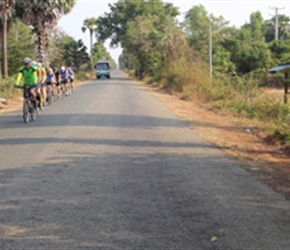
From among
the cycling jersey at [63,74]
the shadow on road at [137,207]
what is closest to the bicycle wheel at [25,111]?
the shadow on road at [137,207]

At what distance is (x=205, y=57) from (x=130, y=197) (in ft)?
164

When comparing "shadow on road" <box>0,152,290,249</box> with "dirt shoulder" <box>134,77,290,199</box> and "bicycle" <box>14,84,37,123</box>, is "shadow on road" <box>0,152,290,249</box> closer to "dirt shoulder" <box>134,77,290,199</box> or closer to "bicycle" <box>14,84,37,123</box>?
"dirt shoulder" <box>134,77,290,199</box>

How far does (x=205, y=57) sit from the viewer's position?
5472 centimetres

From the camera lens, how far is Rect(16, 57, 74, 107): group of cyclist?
547 inches

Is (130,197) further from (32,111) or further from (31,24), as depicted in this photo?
(31,24)

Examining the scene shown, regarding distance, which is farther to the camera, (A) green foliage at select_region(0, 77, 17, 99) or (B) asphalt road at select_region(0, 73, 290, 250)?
(A) green foliage at select_region(0, 77, 17, 99)

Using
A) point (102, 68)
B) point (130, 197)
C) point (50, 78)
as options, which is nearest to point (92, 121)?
point (50, 78)

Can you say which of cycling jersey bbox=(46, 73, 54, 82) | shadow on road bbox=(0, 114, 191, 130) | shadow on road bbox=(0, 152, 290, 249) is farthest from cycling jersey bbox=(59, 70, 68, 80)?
shadow on road bbox=(0, 152, 290, 249)

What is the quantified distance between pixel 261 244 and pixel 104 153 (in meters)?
5.00

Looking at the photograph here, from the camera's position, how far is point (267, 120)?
16906mm

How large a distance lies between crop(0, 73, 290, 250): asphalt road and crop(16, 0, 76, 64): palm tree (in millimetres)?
24180

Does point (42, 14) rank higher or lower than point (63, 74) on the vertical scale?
higher

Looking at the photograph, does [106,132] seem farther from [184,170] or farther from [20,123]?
[184,170]

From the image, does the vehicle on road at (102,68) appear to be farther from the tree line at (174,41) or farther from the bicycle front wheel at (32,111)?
the bicycle front wheel at (32,111)
